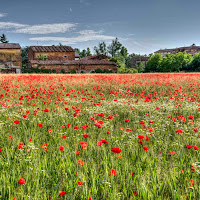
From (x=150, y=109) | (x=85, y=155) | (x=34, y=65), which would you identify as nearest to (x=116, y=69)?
(x=34, y=65)

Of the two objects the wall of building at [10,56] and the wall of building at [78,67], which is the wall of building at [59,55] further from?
the wall of building at [78,67]

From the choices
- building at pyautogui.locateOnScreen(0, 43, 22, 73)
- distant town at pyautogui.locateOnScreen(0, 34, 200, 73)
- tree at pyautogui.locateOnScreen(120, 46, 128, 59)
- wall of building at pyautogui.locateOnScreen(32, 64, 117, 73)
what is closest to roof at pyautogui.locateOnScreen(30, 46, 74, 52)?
distant town at pyautogui.locateOnScreen(0, 34, 200, 73)

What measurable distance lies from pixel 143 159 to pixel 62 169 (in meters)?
1.04

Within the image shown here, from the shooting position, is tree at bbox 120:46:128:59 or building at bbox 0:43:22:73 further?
tree at bbox 120:46:128:59

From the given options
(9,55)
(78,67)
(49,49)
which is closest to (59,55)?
(49,49)

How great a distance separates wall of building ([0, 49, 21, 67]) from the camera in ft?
178

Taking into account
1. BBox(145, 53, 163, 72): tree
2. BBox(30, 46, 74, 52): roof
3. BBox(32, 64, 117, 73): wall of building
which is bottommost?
BBox(32, 64, 117, 73): wall of building

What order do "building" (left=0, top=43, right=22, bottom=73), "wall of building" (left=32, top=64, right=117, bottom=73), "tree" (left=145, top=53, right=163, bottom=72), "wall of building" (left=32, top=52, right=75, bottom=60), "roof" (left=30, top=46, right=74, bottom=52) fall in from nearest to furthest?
"wall of building" (left=32, top=64, right=117, bottom=73) < "building" (left=0, top=43, right=22, bottom=73) < "roof" (left=30, top=46, right=74, bottom=52) < "wall of building" (left=32, top=52, right=75, bottom=60) < "tree" (left=145, top=53, right=163, bottom=72)

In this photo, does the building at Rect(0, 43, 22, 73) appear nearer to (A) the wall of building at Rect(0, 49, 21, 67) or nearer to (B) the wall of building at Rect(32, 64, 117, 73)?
(A) the wall of building at Rect(0, 49, 21, 67)

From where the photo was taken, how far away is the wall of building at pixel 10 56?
178ft

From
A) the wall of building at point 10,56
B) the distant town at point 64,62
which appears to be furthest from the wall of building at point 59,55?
the wall of building at point 10,56

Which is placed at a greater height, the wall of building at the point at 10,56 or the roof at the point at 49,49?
the roof at the point at 49,49

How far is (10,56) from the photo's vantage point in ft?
180

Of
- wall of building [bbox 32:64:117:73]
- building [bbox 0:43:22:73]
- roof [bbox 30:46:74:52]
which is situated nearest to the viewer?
wall of building [bbox 32:64:117:73]
